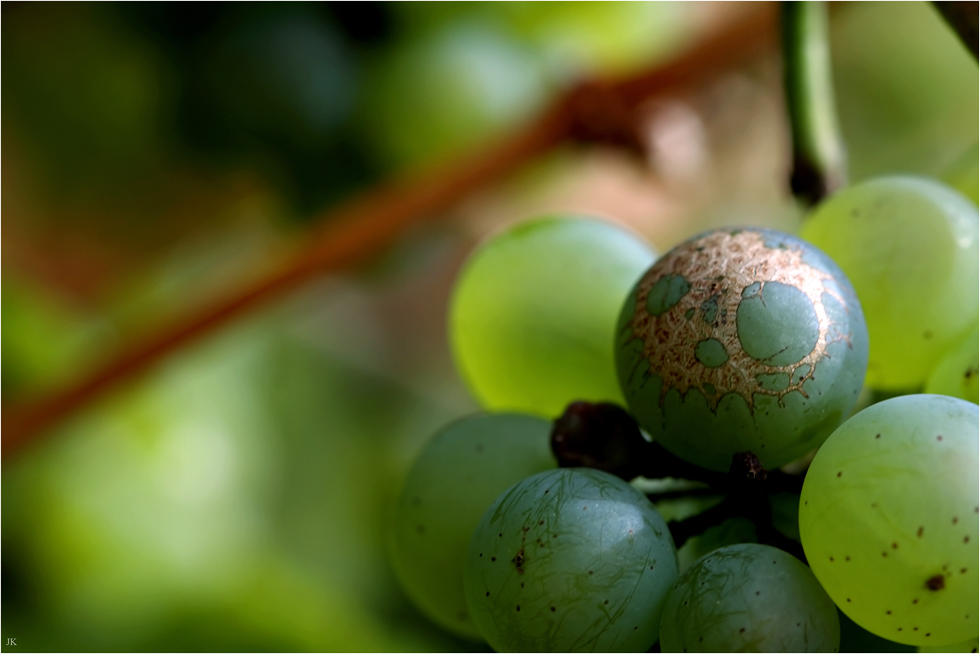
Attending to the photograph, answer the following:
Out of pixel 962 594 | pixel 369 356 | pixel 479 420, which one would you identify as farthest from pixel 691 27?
pixel 962 594

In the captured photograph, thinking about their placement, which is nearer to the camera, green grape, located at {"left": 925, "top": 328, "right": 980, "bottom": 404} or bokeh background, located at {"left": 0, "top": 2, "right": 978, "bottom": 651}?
green grape, located at {"left": 925, "top": 328, "right": 980, "bottom": 404}

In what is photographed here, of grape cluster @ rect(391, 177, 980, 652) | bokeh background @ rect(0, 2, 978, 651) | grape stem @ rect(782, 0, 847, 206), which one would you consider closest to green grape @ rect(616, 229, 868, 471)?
grape cluster @ rect(391, 177, 980, 652)

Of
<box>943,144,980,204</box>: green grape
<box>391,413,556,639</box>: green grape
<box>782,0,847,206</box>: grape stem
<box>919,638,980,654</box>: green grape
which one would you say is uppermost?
<box>782,0,847,206</box>: grape stem

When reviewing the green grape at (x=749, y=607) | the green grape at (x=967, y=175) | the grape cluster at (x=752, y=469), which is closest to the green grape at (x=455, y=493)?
the grape cluster at (x=752, y=469)

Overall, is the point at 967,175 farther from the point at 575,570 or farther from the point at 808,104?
the point at 575,570

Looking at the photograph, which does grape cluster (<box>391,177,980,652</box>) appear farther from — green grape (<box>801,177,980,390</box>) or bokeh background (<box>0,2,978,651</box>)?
bokeh background (<box>0,2,978,651</box>)

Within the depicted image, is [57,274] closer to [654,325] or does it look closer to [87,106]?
[87,106]
